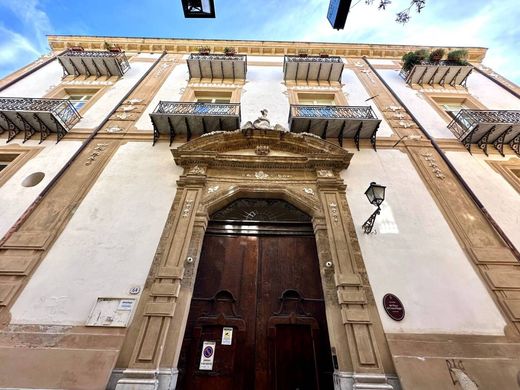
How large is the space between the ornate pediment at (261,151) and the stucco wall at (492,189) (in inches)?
131

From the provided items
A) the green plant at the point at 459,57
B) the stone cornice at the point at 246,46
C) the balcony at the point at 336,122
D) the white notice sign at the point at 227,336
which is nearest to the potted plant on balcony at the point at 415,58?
the green plant at the point at 459,57

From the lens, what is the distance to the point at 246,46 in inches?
539

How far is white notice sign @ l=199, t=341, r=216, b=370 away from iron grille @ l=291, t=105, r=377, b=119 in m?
6.51

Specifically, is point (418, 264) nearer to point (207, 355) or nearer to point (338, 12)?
point (207, 355)

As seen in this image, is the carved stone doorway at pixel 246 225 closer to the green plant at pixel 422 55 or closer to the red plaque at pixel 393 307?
the red plaque at pixel 393 307

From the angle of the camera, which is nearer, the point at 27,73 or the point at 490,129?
the point at 490,129

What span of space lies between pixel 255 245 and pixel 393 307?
2997 millimetres

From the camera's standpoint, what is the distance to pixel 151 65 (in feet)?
40.2

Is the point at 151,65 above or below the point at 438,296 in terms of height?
above

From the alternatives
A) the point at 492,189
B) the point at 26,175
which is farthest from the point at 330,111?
the point at 26,175

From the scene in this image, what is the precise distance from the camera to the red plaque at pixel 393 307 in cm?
469

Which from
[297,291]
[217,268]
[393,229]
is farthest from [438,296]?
[217,268]

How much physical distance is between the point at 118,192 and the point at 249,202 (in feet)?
10.8

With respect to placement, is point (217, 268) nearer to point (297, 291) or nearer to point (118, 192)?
point (297, 291)
